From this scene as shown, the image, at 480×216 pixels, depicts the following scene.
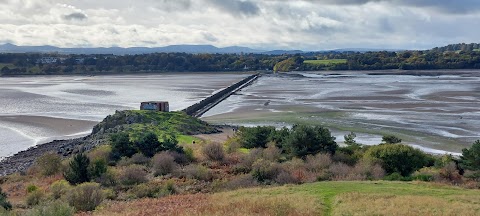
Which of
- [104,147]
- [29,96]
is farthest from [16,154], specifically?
[29,96]

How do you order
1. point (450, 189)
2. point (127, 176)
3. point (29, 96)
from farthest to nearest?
1. point (29, 96)
2. point (127, 176)
3. point (450, 189)

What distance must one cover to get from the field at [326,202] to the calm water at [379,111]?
1906cm

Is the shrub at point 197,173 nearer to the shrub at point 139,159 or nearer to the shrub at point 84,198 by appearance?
the shrub at point 139,159

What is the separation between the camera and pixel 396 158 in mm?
25125

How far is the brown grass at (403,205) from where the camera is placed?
14289 mm

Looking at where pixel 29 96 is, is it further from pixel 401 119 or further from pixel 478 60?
pixel 478 60

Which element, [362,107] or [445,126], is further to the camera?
[362,107]

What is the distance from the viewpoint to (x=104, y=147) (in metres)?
30.7

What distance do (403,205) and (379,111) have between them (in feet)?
133

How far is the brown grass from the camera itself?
14.3 metres

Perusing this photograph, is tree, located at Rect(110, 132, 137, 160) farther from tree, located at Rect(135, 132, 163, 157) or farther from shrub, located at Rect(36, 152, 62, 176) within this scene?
shrub, located at Rect(36, 152, 62, 176)

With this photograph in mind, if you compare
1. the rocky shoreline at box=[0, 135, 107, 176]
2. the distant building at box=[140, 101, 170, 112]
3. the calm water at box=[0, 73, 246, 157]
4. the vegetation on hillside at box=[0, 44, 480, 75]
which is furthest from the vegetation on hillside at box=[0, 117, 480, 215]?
the vegetation on hillside at box=[0, 44, 480, 75]

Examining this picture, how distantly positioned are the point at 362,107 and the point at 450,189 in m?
40.7

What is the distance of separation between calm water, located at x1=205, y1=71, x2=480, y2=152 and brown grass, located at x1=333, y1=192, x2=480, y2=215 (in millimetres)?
20327
